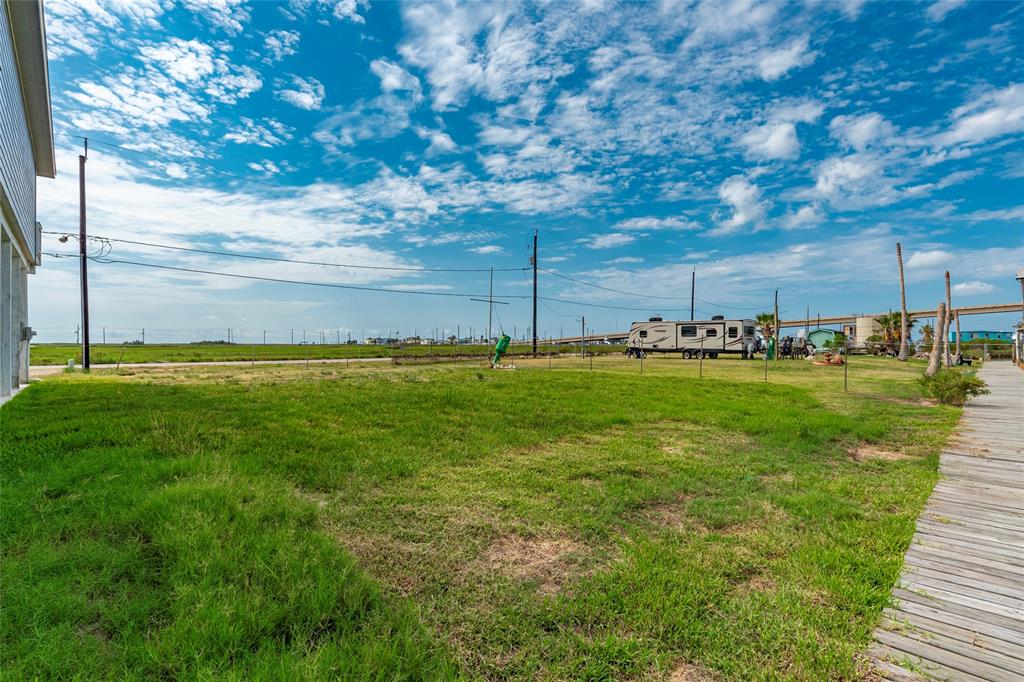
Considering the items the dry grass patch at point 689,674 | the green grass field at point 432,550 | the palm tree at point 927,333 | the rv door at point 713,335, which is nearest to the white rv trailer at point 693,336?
the rv door at point 713,335

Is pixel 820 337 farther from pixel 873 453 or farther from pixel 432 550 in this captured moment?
pixel 432 550

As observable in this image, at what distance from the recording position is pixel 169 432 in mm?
5844

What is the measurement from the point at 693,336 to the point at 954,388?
23.1 metres

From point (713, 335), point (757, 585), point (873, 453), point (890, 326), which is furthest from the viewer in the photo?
point (890, 326)

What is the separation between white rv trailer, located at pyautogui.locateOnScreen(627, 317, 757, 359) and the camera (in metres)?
32.1

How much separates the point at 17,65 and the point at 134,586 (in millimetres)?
13441

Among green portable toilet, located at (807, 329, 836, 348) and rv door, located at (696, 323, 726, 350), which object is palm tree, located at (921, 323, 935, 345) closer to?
green portable toilet, located at (807, 329, 836, 348)

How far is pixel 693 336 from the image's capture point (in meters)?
33.9

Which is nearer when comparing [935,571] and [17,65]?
[935,571]

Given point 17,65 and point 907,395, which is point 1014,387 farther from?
point 17,65

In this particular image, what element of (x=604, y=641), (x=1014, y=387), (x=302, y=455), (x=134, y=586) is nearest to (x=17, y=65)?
(x=302, y=455)

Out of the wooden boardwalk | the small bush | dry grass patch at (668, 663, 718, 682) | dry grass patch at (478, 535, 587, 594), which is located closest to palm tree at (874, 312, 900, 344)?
the small bush

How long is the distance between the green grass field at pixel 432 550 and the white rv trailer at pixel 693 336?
1049 inches

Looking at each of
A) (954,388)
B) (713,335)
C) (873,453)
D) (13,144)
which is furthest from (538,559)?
(713,335)
